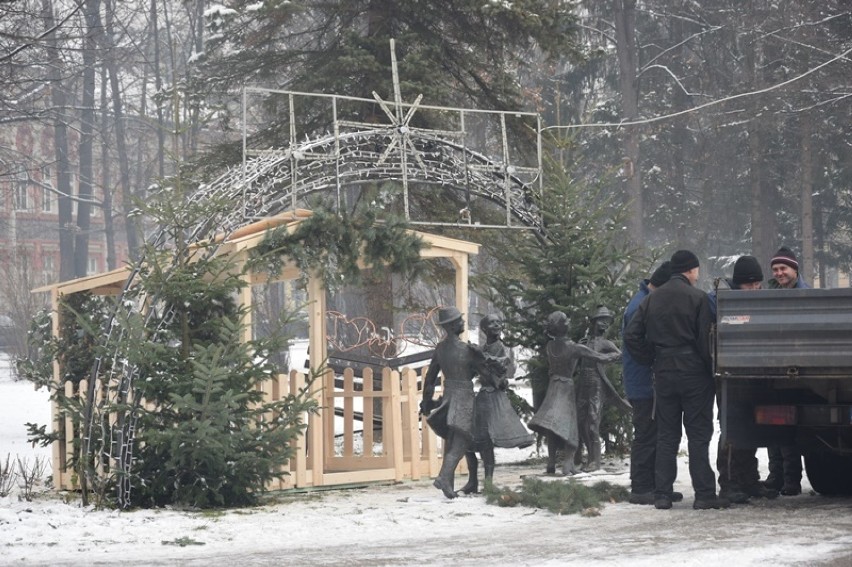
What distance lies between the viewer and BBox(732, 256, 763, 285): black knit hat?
10.9m

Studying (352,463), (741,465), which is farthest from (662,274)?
(352,463)

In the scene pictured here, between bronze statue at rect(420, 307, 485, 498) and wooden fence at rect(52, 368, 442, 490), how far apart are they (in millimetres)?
1273

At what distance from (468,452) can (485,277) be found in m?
3.90

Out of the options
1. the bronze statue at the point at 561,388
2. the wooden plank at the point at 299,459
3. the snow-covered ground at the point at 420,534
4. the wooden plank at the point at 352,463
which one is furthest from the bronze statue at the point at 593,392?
the wooden plank at the point at 299,459

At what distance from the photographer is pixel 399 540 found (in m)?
9.09

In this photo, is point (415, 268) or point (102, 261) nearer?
point (415, 268)

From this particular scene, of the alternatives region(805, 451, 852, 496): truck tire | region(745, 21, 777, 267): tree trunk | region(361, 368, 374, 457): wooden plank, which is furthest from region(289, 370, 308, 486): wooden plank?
region(745, 21, 777, 267): tree trunk

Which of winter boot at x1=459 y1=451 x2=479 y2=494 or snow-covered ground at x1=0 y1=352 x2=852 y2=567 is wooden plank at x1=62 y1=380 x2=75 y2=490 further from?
winter boot at x1=459 y1=451 x2=479 y2=494

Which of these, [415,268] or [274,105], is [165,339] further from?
[274,105]

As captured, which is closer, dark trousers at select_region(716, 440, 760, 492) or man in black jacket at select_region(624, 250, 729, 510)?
man in black jacket at select_region(624, 250, 729, 510)

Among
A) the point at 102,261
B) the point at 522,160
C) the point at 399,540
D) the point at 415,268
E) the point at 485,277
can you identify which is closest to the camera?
the point at 399,540

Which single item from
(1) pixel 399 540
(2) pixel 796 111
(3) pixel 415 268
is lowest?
(1) pixel 399 540

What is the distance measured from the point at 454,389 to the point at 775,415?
9.20 feet

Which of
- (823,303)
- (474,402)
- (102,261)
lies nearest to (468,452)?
(474,402)
